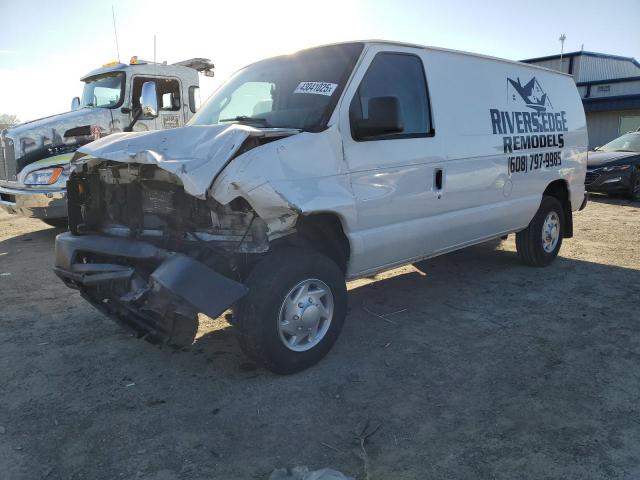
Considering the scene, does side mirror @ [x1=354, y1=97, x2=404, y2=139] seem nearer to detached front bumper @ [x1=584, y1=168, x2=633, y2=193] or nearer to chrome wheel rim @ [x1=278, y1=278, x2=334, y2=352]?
chrome wheel rim @ [x1=278, y1=278, x2=334, y2=352]

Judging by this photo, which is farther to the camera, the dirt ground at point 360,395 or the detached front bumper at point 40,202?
the detached front bumper at point 40,202

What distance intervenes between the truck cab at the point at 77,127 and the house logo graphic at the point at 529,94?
434cm

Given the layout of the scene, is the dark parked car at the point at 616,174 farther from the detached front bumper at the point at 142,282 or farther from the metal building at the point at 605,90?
the metal building at the point at 605,90

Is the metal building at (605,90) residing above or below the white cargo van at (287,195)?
above

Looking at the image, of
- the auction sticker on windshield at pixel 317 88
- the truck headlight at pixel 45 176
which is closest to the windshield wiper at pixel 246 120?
the auction sticker on windshield at pixel 317 88

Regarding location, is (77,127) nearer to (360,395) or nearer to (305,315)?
(305,315)

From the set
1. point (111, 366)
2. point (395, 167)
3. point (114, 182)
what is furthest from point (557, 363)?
point (114, 182)

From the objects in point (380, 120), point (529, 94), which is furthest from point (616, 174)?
point (380, 120)

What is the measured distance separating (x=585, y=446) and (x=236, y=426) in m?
1.86

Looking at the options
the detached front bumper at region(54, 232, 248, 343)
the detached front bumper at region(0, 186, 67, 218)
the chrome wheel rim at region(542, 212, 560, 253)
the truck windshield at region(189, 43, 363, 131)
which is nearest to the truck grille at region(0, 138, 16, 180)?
the detached front bumper at region(0, 186, 67, 218)

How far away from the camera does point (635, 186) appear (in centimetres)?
1188

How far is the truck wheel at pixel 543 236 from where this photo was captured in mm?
5797

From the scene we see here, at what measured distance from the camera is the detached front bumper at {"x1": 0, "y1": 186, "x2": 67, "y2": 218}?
22.7ft

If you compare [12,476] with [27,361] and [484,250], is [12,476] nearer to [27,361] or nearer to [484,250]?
[27,361]
